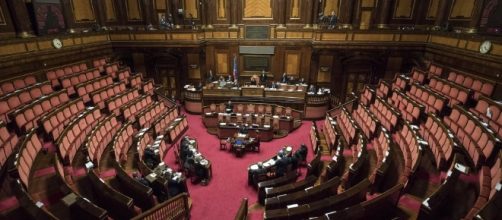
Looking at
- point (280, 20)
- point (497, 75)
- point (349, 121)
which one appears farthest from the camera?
point (280, 20)

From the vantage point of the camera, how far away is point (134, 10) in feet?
33.6

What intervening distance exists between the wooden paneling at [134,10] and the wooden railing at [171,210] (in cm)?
872

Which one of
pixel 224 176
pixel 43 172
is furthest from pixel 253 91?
pixel 43 172

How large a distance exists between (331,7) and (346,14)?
22.6 inches

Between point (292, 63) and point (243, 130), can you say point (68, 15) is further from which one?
point (292, 63)

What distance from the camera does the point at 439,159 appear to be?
157 inches

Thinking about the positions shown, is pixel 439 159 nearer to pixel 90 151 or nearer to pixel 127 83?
pixel 90 151

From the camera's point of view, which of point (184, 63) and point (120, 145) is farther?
point (184, 63)

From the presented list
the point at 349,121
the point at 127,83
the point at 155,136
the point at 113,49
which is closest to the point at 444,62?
the point at 349,121

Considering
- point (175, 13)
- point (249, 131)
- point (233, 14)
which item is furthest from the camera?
point (175, 13)

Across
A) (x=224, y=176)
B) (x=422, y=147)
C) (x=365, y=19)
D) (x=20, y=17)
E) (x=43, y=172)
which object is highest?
(x=365, y=19)

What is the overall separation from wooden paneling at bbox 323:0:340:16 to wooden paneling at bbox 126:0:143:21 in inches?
274

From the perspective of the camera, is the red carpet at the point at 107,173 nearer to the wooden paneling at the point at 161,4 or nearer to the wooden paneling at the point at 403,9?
the wooden paneling at the point at 161,4

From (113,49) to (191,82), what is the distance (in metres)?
3.02
